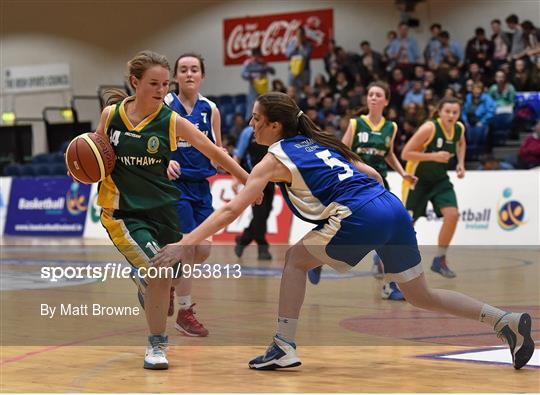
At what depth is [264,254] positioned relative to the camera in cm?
1255

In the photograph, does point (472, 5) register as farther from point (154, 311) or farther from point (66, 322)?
point (154, 311)

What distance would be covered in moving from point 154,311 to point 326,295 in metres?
3.78

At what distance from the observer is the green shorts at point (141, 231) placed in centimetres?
494

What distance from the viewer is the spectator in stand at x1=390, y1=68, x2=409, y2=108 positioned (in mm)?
18203

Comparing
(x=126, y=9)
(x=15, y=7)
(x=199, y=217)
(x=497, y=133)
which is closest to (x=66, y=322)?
(x=199, y=217)

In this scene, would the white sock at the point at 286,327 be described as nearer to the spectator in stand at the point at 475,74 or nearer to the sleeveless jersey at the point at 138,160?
the sleeveless jersey at the point at 138,160

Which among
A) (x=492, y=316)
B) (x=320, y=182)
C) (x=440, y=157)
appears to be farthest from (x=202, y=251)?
(x=440, y=157)

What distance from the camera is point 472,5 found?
20812 mm

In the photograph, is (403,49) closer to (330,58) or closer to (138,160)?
(330,58)

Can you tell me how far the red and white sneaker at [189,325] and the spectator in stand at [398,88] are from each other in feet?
41.0

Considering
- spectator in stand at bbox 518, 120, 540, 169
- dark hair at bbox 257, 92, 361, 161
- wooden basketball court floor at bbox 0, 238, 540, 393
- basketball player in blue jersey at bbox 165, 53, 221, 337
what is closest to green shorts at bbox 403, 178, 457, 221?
wooden basketball court floor at bbox 0, 238, 540, 393

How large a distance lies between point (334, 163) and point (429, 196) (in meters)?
4.92

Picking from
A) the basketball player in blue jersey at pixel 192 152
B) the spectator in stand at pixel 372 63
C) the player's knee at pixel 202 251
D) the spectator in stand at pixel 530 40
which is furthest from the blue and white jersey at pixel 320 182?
the spectator in stand at pixel 372 63

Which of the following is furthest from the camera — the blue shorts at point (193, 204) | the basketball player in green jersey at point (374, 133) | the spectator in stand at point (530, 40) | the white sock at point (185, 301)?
the spectator in stand at point (530, 40)
